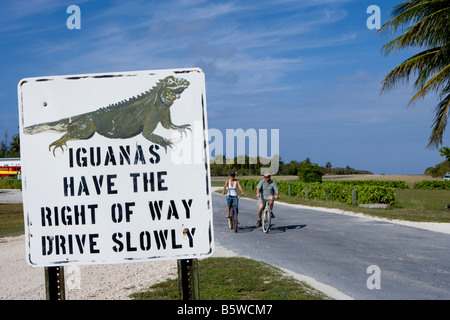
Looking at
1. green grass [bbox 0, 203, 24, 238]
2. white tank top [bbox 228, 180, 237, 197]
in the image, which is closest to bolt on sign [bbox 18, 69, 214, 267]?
white tank top [bbox 228, 180, 237, 197]

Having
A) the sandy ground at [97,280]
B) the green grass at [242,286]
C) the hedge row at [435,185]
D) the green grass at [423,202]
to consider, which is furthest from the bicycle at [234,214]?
the hedge row at [435,185]

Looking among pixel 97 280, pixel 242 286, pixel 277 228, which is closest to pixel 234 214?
pixel 277 228

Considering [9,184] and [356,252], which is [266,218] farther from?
[9,184]

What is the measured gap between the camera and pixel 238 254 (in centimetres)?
1002

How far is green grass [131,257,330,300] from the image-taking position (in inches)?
246

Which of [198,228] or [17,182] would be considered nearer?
[198,228]

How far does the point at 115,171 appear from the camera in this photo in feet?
9.22

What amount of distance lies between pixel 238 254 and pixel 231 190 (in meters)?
3.67

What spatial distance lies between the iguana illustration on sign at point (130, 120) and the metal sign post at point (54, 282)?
0.78 m

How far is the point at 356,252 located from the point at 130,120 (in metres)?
8.39

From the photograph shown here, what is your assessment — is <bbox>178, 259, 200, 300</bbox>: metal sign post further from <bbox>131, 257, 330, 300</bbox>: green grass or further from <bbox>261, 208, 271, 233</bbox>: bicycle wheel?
<bbox>261, 208, 271, 233</bbox>: bicycle wheel

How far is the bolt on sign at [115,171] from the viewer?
9.16 ft
